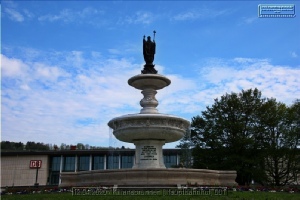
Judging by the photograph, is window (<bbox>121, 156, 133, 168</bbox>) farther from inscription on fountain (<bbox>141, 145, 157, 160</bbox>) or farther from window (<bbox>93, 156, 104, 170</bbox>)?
inscription on fountain (<bbox>141, 145, 157, 160</bbox>)

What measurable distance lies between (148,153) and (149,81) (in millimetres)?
4336

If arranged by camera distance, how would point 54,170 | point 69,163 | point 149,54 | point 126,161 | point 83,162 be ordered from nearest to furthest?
point 149,54 < point 54,170 < point 69,163 < point 83,162 < point 126,161

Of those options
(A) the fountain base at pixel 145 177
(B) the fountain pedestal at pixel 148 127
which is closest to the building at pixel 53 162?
(B) the fountain pedestal at pixel 148 127

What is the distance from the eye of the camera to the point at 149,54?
78.6ft

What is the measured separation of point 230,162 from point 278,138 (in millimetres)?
5846

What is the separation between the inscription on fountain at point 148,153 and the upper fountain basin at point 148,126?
0.69 m

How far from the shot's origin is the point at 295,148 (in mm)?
35375

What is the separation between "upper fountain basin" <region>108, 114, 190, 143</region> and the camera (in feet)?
65.1

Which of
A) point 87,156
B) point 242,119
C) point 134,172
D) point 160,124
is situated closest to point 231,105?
point 242,119

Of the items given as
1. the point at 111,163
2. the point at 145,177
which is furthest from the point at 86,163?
the point at 145,177

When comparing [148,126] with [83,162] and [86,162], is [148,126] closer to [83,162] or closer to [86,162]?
[86,162]

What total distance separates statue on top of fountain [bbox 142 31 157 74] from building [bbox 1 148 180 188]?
37529 mm

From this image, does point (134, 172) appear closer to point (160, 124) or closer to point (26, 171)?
point (160, 124)

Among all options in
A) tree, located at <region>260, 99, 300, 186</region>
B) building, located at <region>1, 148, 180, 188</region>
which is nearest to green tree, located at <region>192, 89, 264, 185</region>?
tree, located at <region>260, 99, 300, 186</region>
